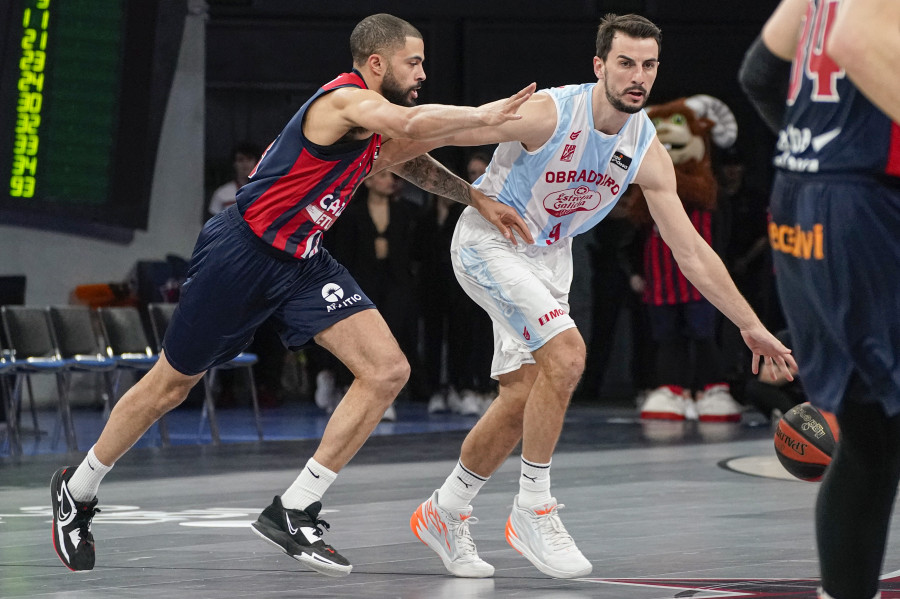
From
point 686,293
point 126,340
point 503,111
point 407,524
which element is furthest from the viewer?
point 686,293

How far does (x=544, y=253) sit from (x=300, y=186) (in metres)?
0.99

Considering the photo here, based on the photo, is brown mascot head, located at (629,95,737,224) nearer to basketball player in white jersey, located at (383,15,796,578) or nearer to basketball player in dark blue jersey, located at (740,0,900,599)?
basketball player in white jersey, located at (383,15,796,578)

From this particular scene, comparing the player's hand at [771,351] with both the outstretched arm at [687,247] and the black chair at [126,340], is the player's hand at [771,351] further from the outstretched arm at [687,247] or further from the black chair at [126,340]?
the black chair at [126,340]

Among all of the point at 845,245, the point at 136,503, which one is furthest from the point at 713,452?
the point at 845,245

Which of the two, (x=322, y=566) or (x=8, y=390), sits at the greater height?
(x=322, y=566)

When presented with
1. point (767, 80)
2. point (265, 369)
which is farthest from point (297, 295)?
point (265, 369)

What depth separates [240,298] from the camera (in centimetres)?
500

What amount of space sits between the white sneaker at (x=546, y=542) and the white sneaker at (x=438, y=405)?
8841 mm

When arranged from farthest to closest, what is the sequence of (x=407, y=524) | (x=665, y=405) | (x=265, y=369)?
(x=265, y=369), (x=665, y=405), (x=407, y=524)

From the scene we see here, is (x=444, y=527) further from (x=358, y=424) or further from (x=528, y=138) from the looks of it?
(x=528, y=138)

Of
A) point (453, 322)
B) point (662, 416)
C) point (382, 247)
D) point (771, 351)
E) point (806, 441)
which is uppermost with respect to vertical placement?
point (771, 351)

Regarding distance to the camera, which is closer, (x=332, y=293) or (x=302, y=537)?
(x=302, y=537)

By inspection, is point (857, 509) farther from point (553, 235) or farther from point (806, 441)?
point (553, 235)

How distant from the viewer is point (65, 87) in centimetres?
1230
